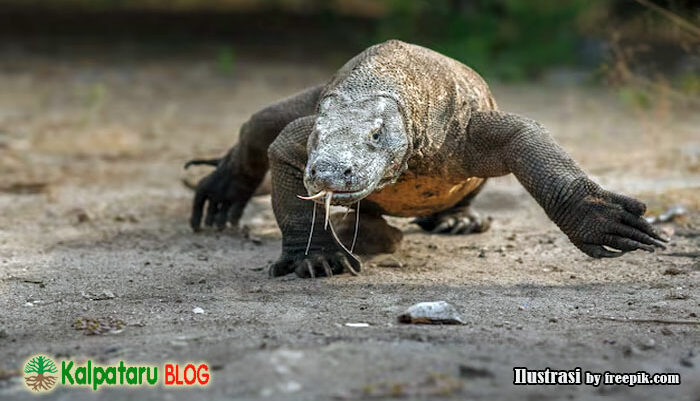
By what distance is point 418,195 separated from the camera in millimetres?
4977

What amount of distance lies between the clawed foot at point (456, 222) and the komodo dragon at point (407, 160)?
2.10 feet

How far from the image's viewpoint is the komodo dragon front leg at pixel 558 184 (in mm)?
4438

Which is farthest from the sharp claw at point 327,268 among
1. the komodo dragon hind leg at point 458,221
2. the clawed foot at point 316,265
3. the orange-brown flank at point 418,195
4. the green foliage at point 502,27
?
the green foliage at point 502,27

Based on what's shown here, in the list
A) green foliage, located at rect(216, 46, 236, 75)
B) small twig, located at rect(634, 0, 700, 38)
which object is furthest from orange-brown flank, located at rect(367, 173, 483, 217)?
green foliage, located at rect(216, 46, 236, 75)

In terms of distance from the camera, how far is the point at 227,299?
4395mm

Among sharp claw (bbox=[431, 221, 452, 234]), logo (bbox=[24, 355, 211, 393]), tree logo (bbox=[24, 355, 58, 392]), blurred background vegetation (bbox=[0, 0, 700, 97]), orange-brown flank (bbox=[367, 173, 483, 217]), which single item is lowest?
tree logo (bbox=[24, 355, 58, 392])

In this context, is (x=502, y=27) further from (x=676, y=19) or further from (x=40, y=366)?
(x=40, y=366)

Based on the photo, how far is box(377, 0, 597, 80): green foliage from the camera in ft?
40.1

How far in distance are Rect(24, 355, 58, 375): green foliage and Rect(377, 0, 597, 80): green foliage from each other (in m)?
9.14

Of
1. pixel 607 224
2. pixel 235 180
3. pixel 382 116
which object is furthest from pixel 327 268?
pixel 235 180

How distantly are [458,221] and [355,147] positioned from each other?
2.23 metres

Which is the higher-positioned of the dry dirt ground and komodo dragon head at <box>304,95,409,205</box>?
komodo dragon head at <box>304,95,409,205</box>

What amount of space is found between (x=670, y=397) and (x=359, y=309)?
1422 millimetres

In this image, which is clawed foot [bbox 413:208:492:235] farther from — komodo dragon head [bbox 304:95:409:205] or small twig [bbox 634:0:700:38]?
komodo dragon head [bbox 304:95:409:205]
